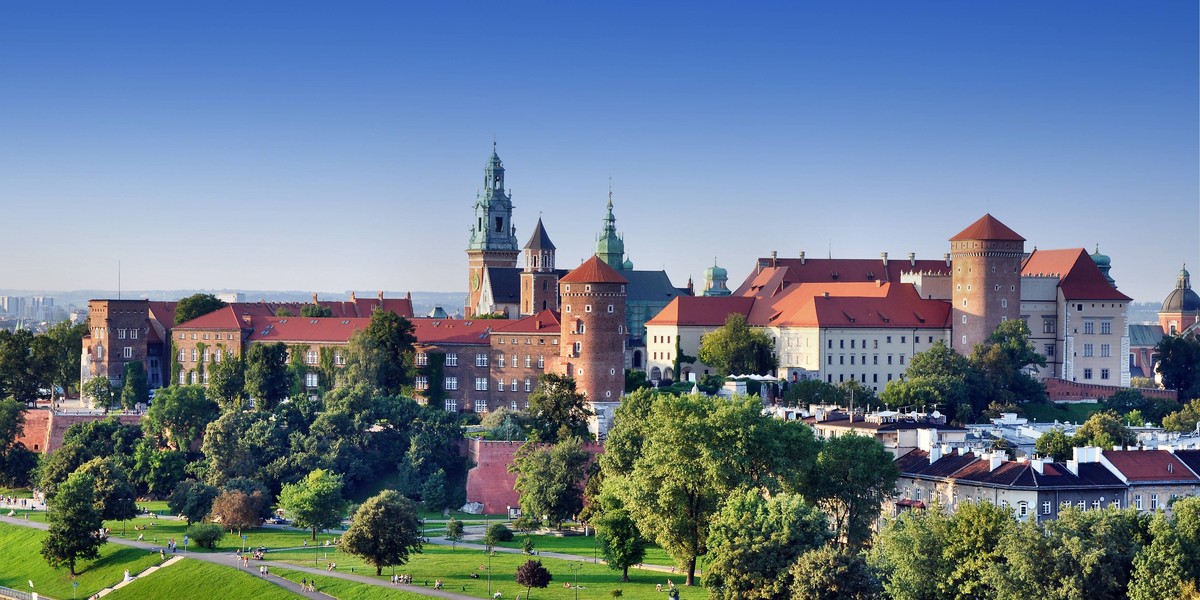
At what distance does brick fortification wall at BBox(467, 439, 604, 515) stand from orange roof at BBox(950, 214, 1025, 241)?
96.3 ft

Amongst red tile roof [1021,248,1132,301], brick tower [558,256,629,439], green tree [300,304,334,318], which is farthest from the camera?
green tree [300,304,334,318]

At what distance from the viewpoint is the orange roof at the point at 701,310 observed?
106625 mm

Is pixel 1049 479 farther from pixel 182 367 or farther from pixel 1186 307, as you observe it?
pixel 1186 307

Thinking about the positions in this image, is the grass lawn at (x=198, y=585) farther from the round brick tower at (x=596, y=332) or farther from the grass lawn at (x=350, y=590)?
the round brick tower at (x=596, y=332)

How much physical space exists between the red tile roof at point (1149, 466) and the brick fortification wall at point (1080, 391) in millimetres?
30847

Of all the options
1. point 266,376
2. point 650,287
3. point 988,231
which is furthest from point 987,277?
point 266,376

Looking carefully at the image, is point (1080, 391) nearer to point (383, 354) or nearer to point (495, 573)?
point (383, 354)

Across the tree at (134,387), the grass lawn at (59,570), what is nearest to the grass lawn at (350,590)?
the grass lawn at (59,570)

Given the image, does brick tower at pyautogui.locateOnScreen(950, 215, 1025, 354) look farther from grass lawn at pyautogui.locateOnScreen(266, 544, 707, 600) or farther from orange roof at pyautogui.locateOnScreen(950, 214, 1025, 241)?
grass lawn at pyautogui.locateOnScreen(266, 544, 707, 600)

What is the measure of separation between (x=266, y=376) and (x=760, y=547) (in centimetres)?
4388

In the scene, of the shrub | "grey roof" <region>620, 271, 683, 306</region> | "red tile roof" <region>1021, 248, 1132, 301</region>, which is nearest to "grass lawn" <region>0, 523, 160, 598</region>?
the shrub

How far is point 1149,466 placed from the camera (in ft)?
218

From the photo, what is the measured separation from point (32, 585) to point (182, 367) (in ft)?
104

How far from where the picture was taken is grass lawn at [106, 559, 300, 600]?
63500 millimetres
